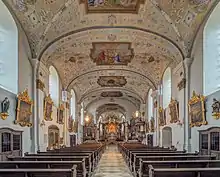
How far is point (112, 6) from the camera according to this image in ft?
43.2

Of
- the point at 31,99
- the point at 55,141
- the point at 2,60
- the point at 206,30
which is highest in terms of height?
the point at 206,30

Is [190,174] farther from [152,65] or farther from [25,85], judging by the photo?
[152,65]

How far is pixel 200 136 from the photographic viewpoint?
12570 mm

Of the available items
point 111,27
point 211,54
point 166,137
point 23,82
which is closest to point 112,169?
point 23,82

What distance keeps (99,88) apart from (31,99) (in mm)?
16632

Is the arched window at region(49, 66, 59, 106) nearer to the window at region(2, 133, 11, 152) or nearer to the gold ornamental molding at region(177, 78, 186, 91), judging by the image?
the gold ornamental molding at region(177, 78, 186, 91)

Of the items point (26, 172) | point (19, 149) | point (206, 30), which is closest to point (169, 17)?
point (206, 30)

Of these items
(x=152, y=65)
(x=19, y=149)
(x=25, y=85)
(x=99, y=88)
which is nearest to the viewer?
(x=19, y=149)

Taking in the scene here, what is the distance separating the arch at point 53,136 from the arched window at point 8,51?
613cm

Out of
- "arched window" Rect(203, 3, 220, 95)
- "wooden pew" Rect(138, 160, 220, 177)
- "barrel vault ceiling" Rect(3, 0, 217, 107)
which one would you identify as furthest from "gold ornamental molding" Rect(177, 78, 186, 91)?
"wooden pew" Rect(138, 160, 220, 177)

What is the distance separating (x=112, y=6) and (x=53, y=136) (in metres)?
8.52

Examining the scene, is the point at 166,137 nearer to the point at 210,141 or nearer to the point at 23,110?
the point at 210,141

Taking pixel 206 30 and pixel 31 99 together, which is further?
pixel 31 99

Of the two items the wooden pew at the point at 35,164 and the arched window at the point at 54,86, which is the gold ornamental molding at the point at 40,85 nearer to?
the arched window at the point at 54,86
